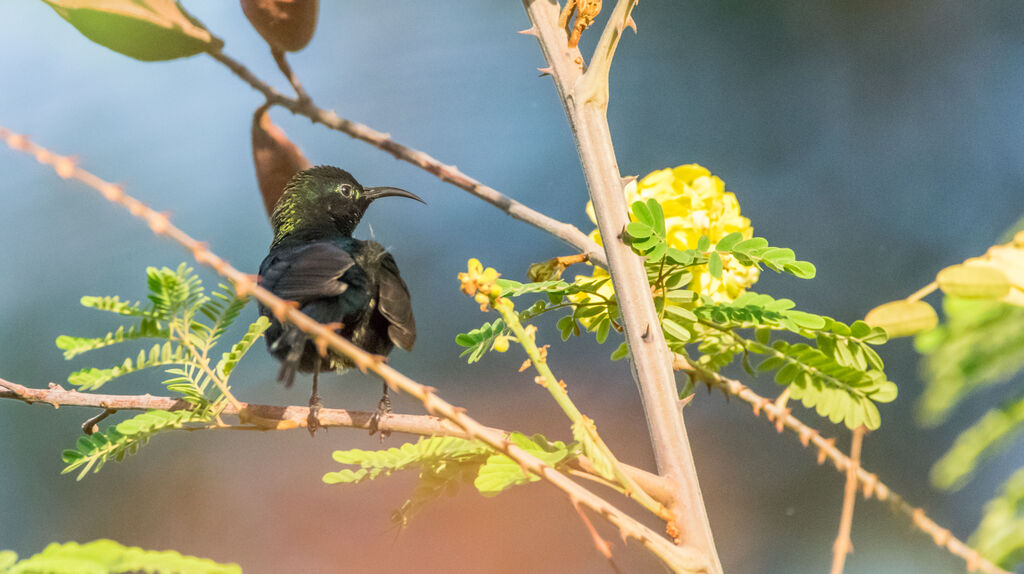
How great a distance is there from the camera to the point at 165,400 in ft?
0.82

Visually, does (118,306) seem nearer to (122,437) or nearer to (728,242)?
(122,437)

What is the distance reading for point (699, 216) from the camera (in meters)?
0.32

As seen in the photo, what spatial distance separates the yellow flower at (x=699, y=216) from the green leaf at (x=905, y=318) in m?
0.07

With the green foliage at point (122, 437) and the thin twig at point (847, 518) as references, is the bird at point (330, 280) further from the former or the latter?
the thin twig at point (847, 518)

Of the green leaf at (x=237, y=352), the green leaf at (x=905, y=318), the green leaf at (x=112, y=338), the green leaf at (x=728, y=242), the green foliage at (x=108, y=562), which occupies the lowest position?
the green foliage at (x=108, y=562)

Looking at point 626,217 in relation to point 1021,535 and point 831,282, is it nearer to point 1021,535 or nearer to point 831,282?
point 1021,535

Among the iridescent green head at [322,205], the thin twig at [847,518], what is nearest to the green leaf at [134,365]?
the thin twig at [847,518]

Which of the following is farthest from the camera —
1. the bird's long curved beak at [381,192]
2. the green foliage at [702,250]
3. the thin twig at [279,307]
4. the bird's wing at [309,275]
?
the bird's long curved beak at [381,192]

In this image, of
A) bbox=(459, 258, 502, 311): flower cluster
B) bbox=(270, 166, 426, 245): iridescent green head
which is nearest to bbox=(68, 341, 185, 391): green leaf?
bbox=(459, 258, 502, 311): flower cluster

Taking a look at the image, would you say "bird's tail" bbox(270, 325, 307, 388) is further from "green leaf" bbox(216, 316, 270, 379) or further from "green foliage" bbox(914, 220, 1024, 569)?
"green foliage" bbox(914, 220, 1024, 569)

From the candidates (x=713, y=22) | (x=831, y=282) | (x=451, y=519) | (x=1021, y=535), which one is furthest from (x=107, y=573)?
(x=713, y=22)

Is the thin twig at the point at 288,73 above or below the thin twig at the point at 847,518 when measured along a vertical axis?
above

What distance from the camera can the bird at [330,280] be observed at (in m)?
0.37

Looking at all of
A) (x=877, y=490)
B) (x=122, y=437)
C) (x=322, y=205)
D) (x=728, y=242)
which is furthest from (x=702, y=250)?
(x=322, y=205)
